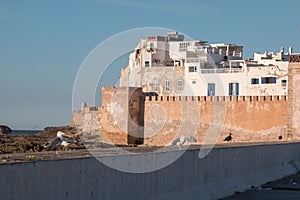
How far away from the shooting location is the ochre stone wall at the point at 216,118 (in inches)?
1203

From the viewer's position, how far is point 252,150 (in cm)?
1095

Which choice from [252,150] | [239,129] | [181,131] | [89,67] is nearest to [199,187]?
[252,150]

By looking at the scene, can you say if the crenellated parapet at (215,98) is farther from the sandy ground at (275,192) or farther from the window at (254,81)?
the sandy ground at (275,192)

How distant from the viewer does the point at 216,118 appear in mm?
33594

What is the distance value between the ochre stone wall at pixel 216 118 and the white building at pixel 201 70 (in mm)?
5820

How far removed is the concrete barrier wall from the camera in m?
5.15

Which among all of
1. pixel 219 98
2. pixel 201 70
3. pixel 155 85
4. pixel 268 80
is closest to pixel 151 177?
pixel 219 98

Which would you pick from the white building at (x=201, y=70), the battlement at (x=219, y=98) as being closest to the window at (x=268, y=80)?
the white building at (x=201, y=70)

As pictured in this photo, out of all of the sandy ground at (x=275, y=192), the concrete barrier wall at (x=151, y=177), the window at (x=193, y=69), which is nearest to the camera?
the concrete barrier wall at (x=151, y=177)

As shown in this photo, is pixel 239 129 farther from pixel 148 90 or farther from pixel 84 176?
pixel 84 176

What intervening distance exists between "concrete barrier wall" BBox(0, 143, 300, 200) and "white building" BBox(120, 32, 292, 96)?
27.6m

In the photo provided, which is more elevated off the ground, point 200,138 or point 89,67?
point 89,67

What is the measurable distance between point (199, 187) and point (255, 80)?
32289 millimetres

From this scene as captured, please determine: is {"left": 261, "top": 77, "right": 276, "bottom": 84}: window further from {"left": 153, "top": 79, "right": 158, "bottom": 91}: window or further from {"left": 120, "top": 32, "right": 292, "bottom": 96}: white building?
{"left": 153, "top": 79, "right": 158, "bottom": 91}: window
